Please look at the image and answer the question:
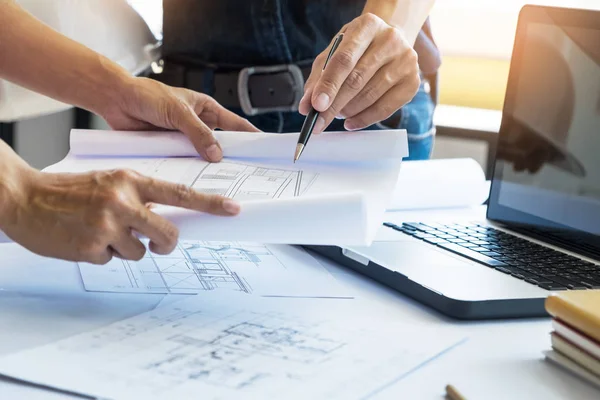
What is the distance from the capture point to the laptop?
807 millimetres

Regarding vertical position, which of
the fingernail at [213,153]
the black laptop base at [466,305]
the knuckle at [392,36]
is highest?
the knuckle at [392,36]

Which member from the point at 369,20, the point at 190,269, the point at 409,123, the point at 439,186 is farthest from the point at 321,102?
the point at 409,123

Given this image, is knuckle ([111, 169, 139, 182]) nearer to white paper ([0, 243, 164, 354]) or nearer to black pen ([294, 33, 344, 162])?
white paper ([0, 243, 164, 354])

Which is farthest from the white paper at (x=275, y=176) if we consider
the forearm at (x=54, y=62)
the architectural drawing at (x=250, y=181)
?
the forearm at (x=54, y=62)

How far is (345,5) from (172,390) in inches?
32.7

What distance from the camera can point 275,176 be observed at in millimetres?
900

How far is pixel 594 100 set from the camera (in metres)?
0.98

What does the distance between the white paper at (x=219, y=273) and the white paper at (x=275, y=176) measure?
3.5 inches

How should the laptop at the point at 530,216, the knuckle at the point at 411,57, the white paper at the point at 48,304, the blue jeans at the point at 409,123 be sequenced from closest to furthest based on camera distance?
1. the white paper at the point at 48,304
2. the laptop at the point at 530,216
3. the knuckle at the point at 411,57
4. the blue jeans at the point at 409,123

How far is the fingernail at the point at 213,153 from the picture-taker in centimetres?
96

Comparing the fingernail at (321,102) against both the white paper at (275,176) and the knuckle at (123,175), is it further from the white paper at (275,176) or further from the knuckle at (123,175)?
the knuckle at (123,175)

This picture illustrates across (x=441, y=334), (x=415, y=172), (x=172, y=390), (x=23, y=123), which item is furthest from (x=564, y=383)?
(x=23, y=123)

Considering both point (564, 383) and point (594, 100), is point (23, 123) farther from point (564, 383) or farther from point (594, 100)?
point (564, 383)

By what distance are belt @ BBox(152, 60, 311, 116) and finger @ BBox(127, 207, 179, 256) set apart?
0.53m
